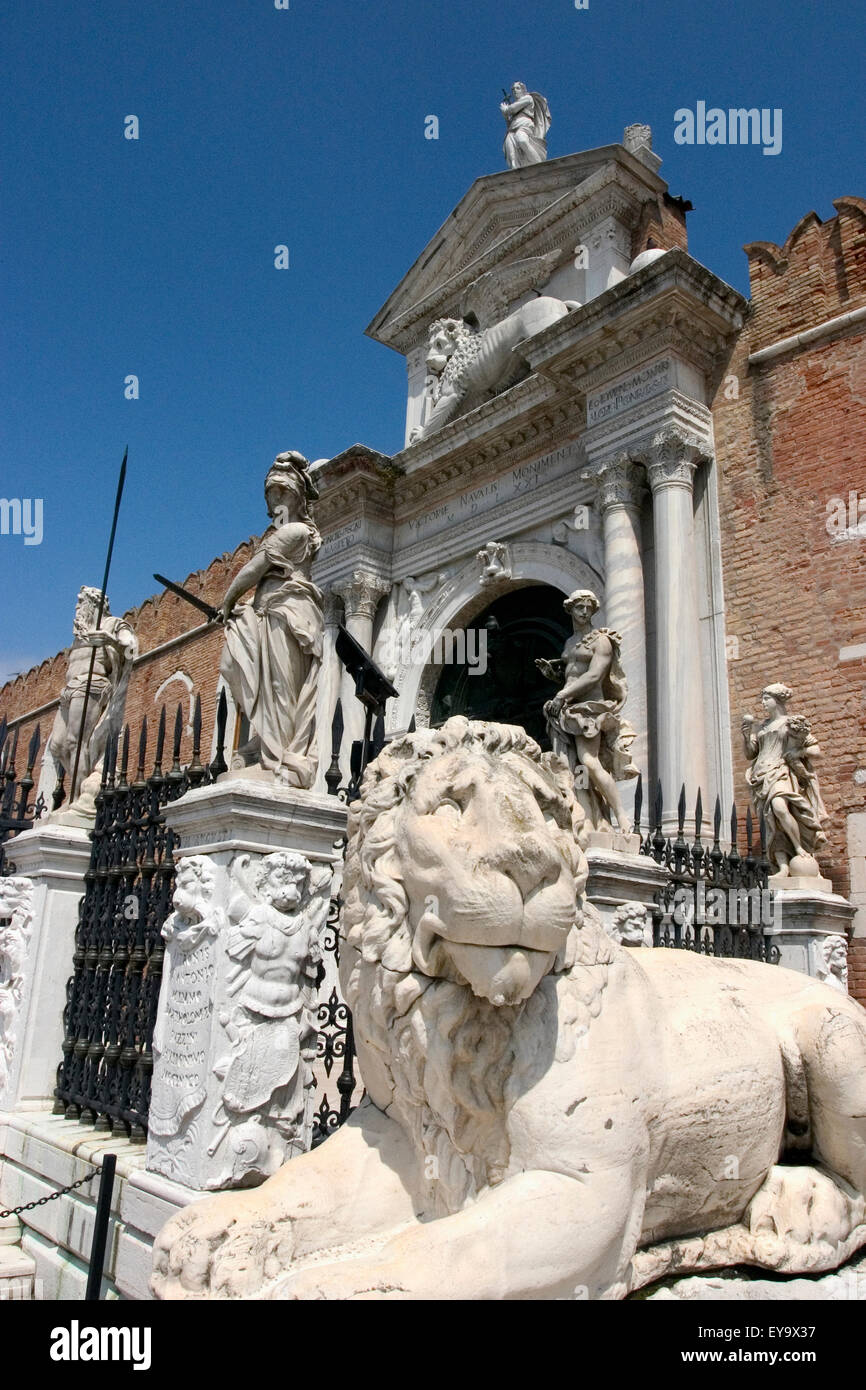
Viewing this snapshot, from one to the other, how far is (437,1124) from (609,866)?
11.3 ft

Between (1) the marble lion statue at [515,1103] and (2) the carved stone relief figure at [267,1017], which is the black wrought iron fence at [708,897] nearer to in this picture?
(2) the carved stone relief figure at [267,1017]

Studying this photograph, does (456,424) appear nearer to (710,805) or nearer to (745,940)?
(710,805)

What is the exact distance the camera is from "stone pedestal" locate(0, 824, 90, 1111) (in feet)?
16.0

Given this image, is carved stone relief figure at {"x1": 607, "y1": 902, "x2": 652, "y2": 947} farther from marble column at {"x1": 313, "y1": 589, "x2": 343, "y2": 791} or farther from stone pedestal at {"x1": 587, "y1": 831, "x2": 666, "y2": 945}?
marble column at {"x1": 313, "y1": 589, "x2": 343, "y2": 791}

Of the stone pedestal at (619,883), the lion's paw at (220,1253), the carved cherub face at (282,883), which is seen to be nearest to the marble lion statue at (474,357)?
the stone pedestal at (619,883)

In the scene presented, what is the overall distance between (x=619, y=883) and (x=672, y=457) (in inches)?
210

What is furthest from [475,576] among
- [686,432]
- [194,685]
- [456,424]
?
[194,685]

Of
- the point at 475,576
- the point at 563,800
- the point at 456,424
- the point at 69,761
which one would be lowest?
the point at 563,800

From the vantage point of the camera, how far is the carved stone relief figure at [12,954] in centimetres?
496

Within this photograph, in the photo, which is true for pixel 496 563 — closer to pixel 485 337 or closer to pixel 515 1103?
pixel 485 337

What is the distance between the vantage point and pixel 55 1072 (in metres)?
4.93

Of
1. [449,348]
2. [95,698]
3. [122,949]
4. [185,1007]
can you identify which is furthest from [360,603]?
[185,1007]

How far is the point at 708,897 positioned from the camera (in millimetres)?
6602
